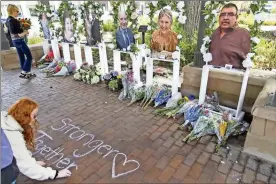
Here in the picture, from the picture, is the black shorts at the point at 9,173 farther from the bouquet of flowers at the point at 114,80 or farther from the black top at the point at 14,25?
the black top at the point at 14,25

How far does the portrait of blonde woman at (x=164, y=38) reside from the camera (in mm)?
3903

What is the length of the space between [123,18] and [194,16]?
2387 millimetres

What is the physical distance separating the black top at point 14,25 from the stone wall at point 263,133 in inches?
212

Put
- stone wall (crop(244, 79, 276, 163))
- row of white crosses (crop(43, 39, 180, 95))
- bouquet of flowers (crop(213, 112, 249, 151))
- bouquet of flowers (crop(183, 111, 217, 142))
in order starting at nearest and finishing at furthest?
stone wall (crop(244, 79, 276, 163))
bouquet of flowers (crop(213, 112, 249, 151))
bouquet of flowers (crop(183, 111, 217, 142))
row of white crosses (crop(43, 39, 180, 95))

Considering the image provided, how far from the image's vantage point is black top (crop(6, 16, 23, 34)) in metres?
5.21

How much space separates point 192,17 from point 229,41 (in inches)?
112

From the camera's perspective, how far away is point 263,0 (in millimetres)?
3020

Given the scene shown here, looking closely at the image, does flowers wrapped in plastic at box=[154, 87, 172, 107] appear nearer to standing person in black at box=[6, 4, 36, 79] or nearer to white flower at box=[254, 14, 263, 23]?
white flower at box=[254, 14, 263, 23]

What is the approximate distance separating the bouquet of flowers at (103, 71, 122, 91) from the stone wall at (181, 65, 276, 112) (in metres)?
1.50

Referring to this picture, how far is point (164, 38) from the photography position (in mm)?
4035

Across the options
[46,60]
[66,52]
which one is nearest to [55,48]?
[66,52]

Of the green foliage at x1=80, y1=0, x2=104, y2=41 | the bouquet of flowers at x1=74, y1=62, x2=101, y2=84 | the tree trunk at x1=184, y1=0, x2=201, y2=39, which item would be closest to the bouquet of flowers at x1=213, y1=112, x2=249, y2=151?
the bouquet of flowers at x1=74, y1=62, x2=101, y2=84

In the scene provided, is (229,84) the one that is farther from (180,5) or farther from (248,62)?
(180,5)

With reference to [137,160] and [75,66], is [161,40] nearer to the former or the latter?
[137,160]
